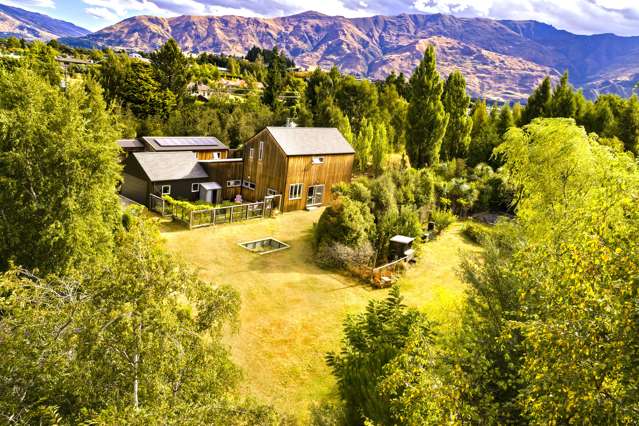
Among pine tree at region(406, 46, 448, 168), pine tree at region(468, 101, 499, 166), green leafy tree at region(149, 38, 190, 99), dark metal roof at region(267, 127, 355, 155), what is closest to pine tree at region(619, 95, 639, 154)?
pine tree at region(468, 101, 499, 166)

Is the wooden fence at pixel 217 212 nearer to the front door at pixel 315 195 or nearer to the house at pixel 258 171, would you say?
the house at pixel 258 171

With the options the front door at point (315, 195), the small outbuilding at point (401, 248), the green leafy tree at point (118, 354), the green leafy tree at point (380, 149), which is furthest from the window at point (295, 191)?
the green leafy tree at point (118, 354)

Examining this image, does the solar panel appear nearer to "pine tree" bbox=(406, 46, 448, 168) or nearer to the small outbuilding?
"pine tree" bbox=(406, 46, 448, 168)

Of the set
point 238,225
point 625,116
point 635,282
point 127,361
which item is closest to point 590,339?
point 635,282

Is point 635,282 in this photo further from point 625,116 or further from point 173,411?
point 625,116

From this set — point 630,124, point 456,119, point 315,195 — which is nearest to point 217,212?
point 315,195

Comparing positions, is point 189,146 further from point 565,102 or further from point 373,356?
point 565,102
